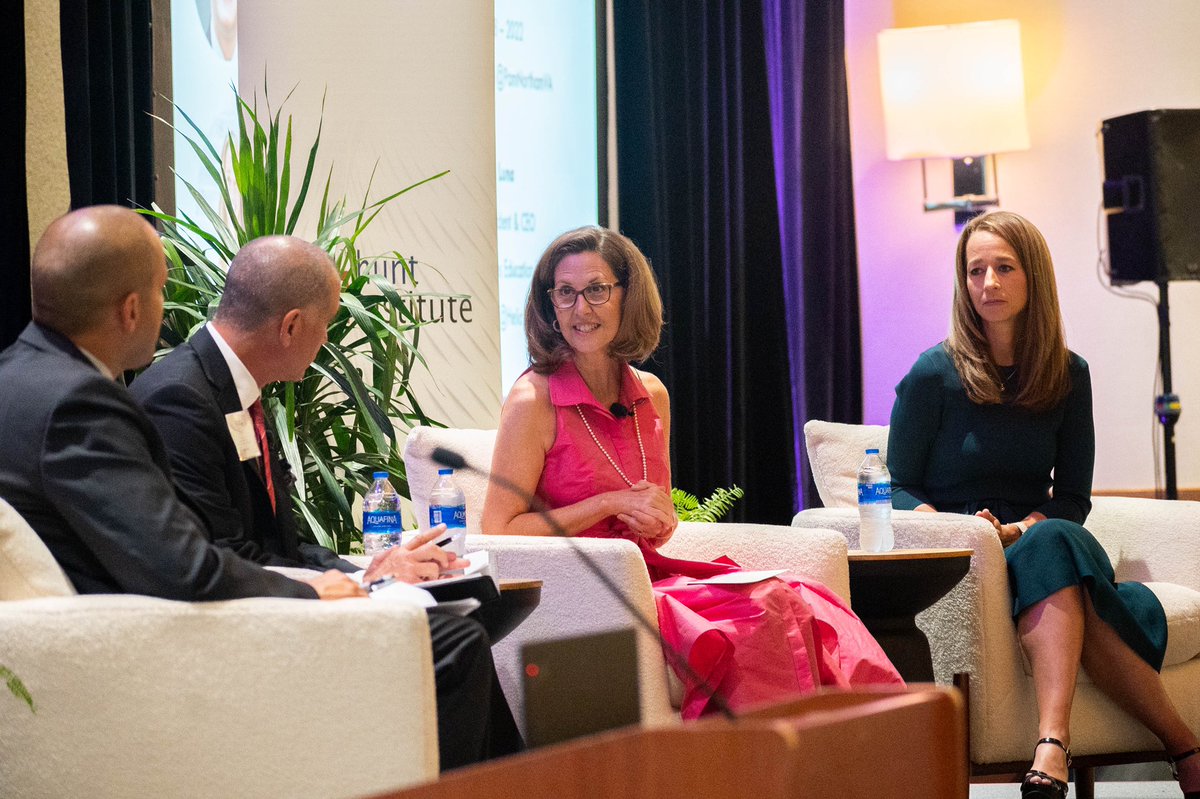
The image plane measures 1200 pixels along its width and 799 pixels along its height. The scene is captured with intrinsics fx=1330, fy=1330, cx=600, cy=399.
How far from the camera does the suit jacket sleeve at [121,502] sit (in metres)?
1.67

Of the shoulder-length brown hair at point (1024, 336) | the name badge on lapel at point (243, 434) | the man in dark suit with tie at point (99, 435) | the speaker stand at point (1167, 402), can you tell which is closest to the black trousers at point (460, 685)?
the man in dark suit with tie at point (99, 435)

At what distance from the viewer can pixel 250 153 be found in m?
3.38

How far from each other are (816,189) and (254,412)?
133 inches

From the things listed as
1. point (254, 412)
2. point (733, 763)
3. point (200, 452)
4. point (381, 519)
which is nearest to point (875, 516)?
point (381, 519)

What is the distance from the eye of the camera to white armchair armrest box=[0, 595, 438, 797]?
64.7 inches

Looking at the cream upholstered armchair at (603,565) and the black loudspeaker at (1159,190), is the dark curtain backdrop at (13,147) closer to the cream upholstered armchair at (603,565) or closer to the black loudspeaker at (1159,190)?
the cream upholstered armchair at (603,565)

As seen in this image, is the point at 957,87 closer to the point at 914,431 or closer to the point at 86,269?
the point at 914,431

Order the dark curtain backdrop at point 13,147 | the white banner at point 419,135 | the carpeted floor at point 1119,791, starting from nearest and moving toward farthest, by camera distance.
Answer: the dark curtain backdrop at point 13,147
the carpeted floor at point 1119,791
the white banner at point 419,135

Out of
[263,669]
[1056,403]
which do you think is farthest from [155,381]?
[1056,403]

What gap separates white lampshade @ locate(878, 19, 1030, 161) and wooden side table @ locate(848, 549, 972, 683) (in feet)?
8.41

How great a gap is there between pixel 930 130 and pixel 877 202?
0.49 metres

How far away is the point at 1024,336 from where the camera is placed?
3320 millimetres

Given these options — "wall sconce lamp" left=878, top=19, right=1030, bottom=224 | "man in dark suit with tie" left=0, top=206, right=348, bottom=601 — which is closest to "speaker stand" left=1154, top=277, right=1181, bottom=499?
"wall sconce lamp" left=878, top=19, right=1030, bottom=224

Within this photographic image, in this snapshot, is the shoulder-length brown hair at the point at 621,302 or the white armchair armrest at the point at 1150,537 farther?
the white armchair armrest at the point at 1150,537
